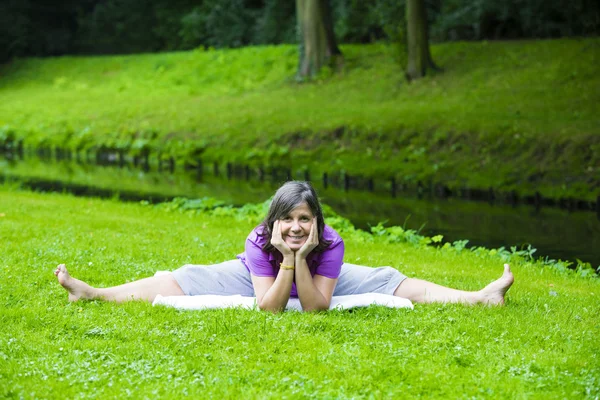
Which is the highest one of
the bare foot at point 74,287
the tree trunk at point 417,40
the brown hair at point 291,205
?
Result: the tree trunk at point 417,40

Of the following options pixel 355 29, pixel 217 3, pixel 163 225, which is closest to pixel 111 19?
pixel 217 3

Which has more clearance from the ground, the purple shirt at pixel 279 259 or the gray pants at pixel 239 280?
the purple shirt at pixel 279 259

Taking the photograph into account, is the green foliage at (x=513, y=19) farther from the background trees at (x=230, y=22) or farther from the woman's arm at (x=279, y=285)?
the woman's arm at (x=279, y=285)

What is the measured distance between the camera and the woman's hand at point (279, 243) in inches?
270

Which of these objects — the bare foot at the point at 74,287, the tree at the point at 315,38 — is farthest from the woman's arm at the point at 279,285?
the tree at the point at 315,38

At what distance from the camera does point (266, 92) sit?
3222cm

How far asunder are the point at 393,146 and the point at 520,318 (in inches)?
635

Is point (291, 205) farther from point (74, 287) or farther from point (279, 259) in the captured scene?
point (74, 287)

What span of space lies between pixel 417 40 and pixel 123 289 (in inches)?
883

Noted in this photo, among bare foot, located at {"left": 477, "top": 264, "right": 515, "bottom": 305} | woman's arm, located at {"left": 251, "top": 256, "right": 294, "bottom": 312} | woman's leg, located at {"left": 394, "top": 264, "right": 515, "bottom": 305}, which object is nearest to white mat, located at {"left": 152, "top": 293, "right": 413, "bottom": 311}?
woman's arm, located at {"left": 251, "top": 256, "right": 294, "bottom": 312}

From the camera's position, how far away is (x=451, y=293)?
25.1ft

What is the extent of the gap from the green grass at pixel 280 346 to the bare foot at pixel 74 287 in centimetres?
10

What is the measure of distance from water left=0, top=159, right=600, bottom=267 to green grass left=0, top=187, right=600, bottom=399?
578 cm

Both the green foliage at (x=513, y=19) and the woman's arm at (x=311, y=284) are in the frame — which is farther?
the green foliage at (x=513, y=19)
